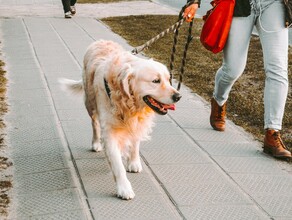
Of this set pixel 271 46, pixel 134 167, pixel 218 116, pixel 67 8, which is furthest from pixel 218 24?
pixel 67 8

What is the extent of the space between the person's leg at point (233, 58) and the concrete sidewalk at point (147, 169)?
301 mm

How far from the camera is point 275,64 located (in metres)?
4.90

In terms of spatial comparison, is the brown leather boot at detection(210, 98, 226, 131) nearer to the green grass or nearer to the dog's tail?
the green grass

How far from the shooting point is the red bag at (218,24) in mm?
5090

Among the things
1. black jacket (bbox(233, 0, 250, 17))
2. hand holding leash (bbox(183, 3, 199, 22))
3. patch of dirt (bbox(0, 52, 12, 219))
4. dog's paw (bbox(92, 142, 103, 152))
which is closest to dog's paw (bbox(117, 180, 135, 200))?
patch of dirt (bbox(0, 52, 12, 219))

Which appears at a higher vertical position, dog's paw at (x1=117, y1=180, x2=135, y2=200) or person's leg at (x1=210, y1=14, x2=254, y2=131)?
person's leg at (x1=210, y1=14, x2=254, y2=131)

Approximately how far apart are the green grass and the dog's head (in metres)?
1.75

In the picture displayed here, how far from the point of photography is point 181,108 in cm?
646

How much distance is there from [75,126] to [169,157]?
125cm

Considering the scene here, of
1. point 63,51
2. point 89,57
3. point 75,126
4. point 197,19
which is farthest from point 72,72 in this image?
point 197,19

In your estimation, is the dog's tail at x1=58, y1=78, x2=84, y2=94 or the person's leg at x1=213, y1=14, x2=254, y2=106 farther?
the dog's tail at x1=58, y1=78, x2=84, y2=94

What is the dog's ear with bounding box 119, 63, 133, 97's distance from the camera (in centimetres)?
394

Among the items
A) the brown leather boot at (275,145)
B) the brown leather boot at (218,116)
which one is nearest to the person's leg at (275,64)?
the brown leather boot at (275,145)

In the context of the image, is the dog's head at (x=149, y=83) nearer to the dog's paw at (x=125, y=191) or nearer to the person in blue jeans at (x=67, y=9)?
the dog's paw at (x=125, y=191)
